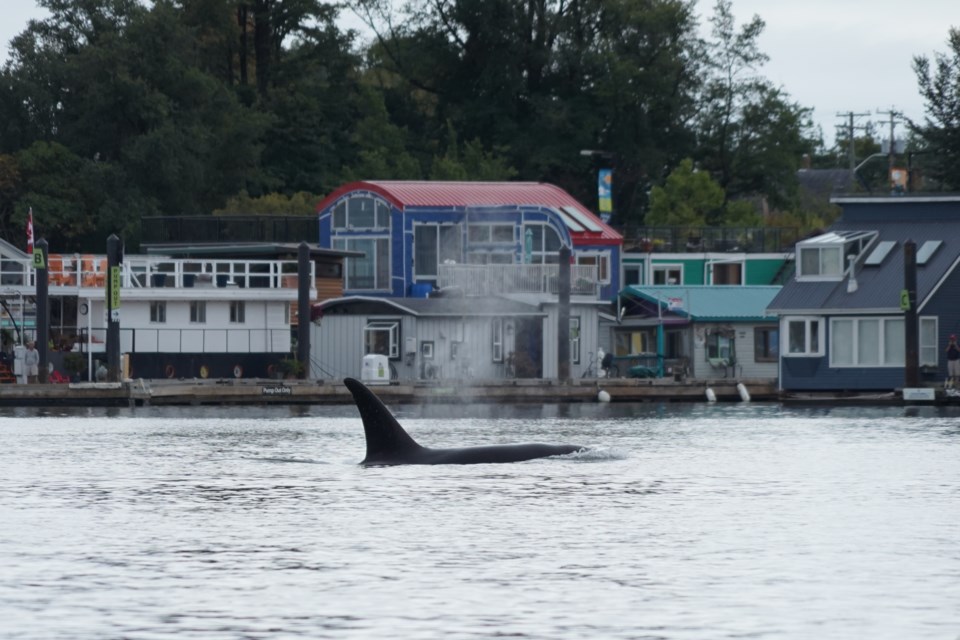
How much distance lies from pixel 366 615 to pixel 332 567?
4.01 meters

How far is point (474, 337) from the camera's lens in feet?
279

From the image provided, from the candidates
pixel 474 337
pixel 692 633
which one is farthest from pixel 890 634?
pixel 474 337

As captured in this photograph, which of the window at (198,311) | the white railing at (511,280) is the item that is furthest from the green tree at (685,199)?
the window at (198,311)

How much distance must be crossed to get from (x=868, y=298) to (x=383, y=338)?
68.3ft

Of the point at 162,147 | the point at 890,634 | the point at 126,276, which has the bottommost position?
the point at 890,634

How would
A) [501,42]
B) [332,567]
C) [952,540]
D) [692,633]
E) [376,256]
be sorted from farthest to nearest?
[501,42]
[376,256]
[952,540]
[332,567]
[692,633]

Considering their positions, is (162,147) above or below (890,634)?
above

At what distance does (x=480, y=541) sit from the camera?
28578 mm

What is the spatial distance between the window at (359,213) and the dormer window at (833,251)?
2313cm

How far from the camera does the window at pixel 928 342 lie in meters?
74.8

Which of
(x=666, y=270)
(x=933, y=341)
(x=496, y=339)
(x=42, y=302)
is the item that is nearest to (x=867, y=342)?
(x=933, y=341)

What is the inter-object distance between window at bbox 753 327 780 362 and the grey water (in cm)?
3683

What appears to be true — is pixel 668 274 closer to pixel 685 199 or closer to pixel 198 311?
pixel 685 199

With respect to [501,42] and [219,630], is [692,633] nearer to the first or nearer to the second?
[219,630]
